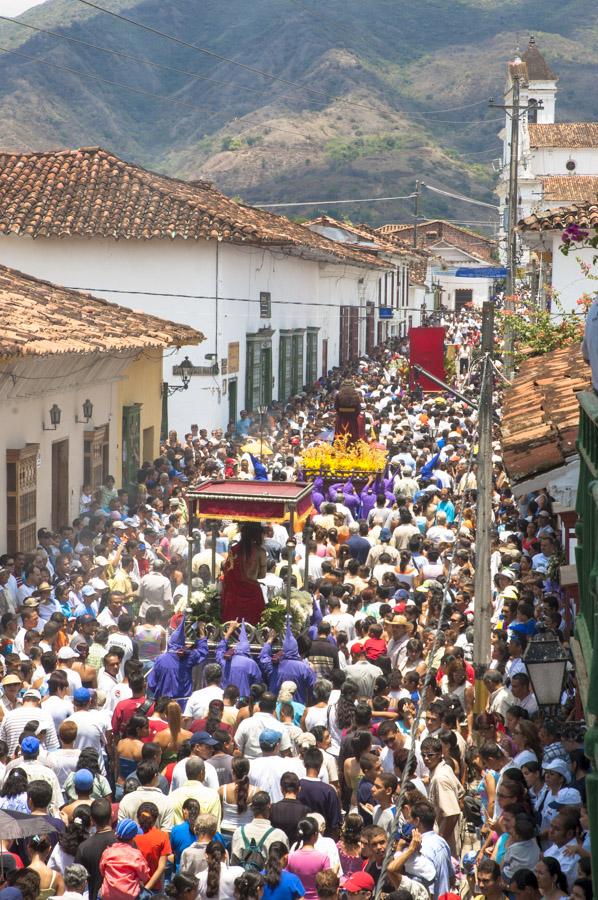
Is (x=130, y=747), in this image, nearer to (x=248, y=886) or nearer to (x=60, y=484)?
(x=248, y=886)

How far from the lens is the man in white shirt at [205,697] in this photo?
10.2 m

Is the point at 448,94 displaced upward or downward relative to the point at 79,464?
upward

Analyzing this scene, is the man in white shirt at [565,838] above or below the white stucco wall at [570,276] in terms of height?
below

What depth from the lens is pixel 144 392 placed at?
2353 centimetres

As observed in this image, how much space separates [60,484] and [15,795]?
10.9 metres

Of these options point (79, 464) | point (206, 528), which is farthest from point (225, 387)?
point (206, 528)

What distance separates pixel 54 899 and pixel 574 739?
363cm

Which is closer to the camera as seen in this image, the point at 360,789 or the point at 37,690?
the point at 360,789

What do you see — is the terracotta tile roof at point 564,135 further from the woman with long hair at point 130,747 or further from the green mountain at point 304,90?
the woman with long hair at point 130,747

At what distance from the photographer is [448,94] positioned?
534 ft

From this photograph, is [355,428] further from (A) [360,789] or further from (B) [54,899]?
(B) [54,899]

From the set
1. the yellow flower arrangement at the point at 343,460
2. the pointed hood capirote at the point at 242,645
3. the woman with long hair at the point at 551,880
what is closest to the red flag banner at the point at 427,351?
the yellow flower arrangement at the point at 343,460

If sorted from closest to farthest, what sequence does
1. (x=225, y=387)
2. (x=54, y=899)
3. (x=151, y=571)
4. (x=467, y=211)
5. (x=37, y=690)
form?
(x=54, y=899) → (x=37, y=690) → (x=151, y=571) → (x=225, y=387) → (x=467, y=211)

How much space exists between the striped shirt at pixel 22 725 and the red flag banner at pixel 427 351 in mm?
22872
